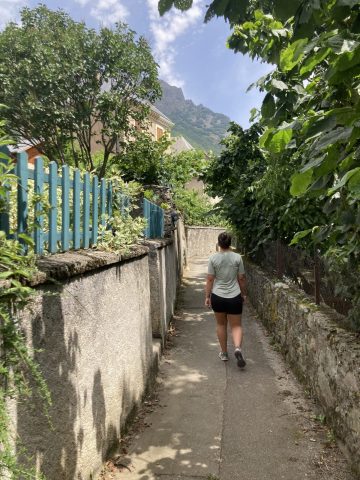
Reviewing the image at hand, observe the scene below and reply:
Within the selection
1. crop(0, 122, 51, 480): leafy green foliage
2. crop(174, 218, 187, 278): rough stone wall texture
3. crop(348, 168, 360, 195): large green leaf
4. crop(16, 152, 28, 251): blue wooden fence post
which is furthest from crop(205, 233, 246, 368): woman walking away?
crop(174, 218, 187, 278): rough stone wall texture

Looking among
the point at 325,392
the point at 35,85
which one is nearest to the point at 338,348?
the point at 325,392

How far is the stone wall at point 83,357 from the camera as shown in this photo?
7.03 feet

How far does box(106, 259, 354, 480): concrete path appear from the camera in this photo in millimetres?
3234

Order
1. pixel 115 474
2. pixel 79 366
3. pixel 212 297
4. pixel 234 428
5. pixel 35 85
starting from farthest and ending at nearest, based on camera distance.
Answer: pixel 35 85, pixel 212 297, pixel 234 428, pixel 115 474, pixel 79 366

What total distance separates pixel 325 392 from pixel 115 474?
2125 millimetres

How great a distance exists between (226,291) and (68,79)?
47.0 feet

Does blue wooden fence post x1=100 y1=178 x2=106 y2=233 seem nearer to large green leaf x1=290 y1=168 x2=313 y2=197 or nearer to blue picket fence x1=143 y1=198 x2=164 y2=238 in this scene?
blue picket fence x1=143 y1=198 x2=164 y2=238

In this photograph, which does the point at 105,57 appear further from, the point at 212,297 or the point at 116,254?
the point at 116,254

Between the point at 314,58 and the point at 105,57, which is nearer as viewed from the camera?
the point at 314,58

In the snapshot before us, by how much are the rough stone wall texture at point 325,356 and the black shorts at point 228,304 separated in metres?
0.72

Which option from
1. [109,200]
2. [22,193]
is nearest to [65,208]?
[22,193]

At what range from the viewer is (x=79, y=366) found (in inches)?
106

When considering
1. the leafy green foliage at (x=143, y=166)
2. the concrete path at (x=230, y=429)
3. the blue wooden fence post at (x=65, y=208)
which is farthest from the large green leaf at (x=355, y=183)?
the leafy green foliage at (x=143, y=166)

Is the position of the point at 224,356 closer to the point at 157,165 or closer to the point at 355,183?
the point at 355,183
